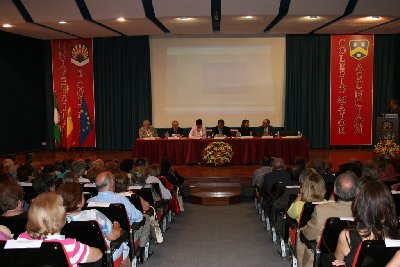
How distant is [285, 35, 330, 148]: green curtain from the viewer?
13258 millimetres

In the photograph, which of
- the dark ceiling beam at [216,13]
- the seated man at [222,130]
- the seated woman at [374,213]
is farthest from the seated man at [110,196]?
the seated man at [222,130]

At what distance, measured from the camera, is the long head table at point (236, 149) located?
9.88 meters

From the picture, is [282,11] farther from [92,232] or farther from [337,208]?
[92,232]

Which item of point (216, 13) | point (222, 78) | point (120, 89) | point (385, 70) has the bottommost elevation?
point (120, 89)

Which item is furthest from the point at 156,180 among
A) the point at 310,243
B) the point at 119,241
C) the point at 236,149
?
the point at 236,149

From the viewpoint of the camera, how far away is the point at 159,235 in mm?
4883

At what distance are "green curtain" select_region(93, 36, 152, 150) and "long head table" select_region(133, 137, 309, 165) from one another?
3743 millimetres

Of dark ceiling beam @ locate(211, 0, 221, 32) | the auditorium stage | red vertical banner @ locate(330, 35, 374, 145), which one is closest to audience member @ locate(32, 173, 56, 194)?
the auditorium stage

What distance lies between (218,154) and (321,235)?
643cm

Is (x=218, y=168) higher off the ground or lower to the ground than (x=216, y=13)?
lower

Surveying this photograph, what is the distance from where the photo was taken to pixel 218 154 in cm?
955

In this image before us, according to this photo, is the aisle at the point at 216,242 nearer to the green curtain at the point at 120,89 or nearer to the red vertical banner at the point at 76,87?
the green curtain at the point at 120,89

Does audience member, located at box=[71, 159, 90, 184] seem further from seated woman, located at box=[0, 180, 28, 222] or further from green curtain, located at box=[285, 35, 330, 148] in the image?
green curtain, located at box=[285, 35, 330, 148]

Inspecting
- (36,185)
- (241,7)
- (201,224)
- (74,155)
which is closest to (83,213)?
(36,185)
